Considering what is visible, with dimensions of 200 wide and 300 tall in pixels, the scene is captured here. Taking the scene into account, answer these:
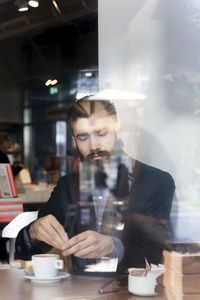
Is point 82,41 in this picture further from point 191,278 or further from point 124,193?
point 191,278

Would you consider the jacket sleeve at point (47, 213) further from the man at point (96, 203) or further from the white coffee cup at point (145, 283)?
the white coffee cup at point (145, 283)

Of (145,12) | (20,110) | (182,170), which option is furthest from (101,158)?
(20,110)

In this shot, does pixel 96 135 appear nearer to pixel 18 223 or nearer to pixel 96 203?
pixel 96 203

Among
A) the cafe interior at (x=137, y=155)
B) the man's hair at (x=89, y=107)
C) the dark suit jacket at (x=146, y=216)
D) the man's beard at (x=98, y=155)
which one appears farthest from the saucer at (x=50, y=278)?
the man's hair at (x=89, y=107)

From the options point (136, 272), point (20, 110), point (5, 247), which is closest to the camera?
point (136, 272)

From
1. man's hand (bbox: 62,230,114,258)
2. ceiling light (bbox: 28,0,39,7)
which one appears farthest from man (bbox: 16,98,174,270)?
ceiling light (bbox: 28,0,39,7)

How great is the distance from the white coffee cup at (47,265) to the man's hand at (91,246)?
0.11 feet

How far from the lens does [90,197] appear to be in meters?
1.45

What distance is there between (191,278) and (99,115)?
1.66 feet

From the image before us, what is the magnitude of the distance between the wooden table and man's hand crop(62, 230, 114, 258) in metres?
0.07

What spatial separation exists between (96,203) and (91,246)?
0.12 m

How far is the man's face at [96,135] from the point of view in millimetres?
1362

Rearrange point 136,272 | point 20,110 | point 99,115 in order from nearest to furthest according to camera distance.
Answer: point 136,272
point 99,115
point 20,110

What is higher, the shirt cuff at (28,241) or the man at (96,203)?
the man at (96,203)
